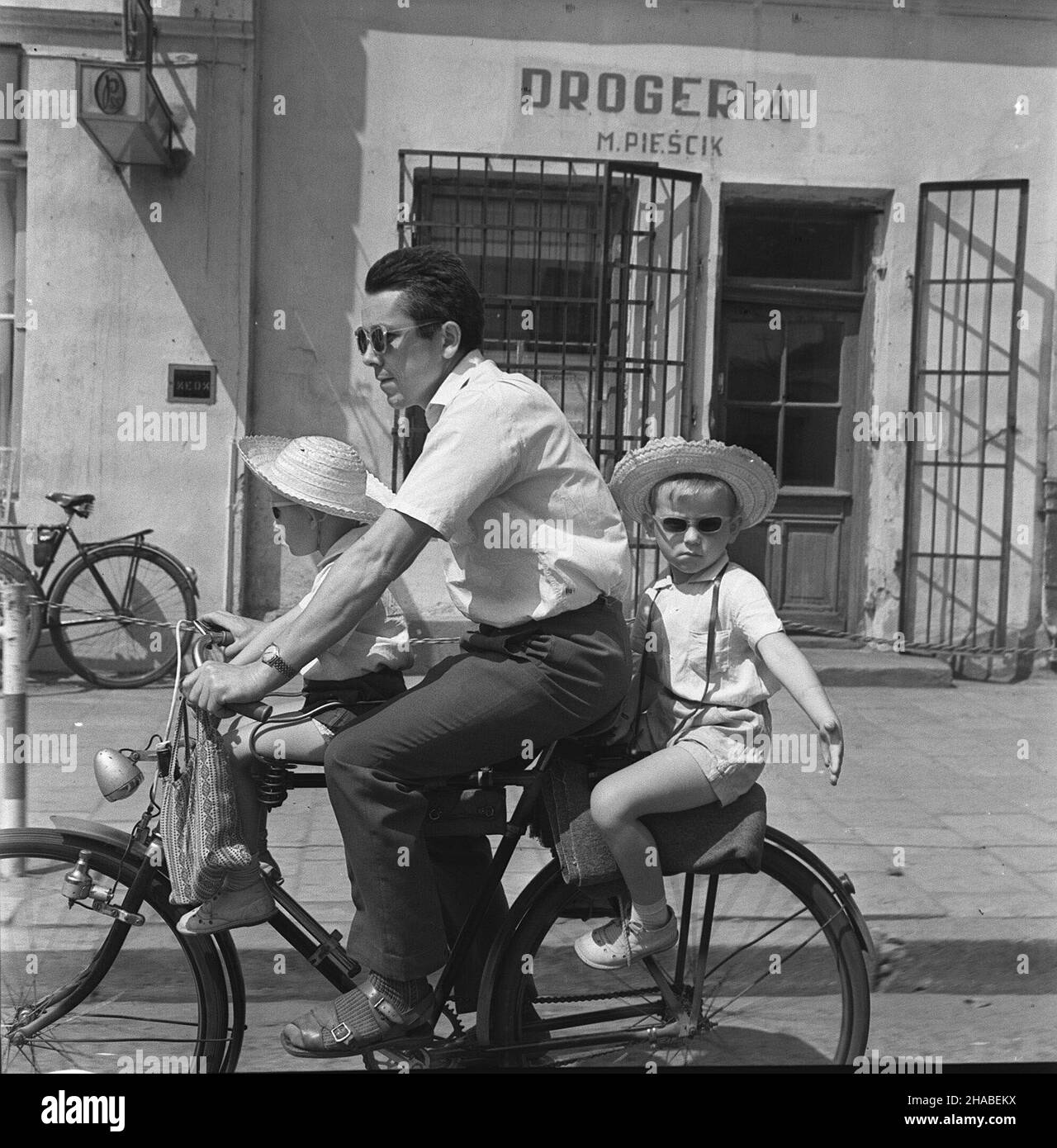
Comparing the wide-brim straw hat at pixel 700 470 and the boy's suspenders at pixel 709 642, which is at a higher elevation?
the wide-brim straw hat at pixel 700 470

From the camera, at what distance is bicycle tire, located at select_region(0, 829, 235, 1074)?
2.91m

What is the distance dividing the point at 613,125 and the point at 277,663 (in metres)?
6.92

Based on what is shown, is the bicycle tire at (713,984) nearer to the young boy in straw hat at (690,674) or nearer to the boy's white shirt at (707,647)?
the young boy in straw hat at (690,674)

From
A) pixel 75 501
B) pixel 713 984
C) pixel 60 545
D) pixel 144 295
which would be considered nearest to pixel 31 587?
pixel 60 545

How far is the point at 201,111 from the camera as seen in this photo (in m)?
8.45

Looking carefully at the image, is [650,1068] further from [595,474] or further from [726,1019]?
[595,474]

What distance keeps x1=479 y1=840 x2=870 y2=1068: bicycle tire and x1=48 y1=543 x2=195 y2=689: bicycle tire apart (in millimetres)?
5464

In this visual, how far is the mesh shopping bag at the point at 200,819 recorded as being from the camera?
9.20 feet

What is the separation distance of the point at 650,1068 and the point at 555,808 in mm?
689

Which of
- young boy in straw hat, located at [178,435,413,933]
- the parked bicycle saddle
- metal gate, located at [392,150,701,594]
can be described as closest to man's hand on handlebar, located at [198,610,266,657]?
young boy in straw hat, located at [178,435,413,933]

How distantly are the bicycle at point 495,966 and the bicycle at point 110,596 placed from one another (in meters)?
5.10

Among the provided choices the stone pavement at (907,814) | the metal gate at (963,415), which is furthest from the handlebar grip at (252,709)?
the metal gate at (963,415)

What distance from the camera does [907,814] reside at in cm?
572
